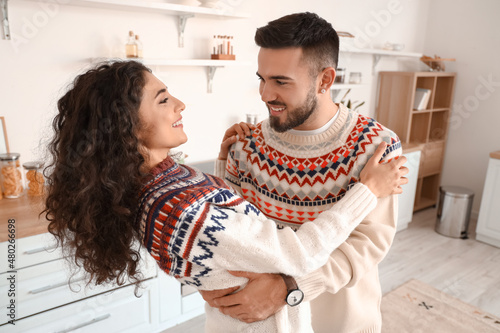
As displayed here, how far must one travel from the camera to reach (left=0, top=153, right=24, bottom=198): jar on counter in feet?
6.59

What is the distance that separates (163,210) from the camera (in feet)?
2.83

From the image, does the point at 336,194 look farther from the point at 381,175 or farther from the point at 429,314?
the point at 429,314

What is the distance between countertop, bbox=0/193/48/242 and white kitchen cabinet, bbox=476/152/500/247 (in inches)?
139

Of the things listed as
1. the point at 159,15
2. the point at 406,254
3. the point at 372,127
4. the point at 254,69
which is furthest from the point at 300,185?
the point at 406,254

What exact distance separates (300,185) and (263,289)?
387 millimetres

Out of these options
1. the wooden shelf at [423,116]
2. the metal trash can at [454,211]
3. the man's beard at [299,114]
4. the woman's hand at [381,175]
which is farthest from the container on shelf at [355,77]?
the woman's hand at [381,175]

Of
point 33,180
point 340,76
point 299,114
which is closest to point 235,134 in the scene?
point 299,114

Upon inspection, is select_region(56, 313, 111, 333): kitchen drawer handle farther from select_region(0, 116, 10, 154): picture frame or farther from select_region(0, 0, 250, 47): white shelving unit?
select_region(0, 0, 250, 47): white shelving unit

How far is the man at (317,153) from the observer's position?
3.74 feet

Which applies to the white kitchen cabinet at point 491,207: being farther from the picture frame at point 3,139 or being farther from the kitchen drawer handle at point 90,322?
the picture frame at point 3,139

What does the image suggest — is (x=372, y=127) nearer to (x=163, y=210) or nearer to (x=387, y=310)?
(x=163, y=210)

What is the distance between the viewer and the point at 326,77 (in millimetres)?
1250

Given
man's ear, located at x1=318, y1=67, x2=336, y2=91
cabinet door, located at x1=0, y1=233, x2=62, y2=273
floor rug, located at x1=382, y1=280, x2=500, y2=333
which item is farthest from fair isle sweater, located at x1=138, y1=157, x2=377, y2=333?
floor rug, located at x1=382, y1=280, x2=500, y2=333

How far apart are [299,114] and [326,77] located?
0.16 meters
